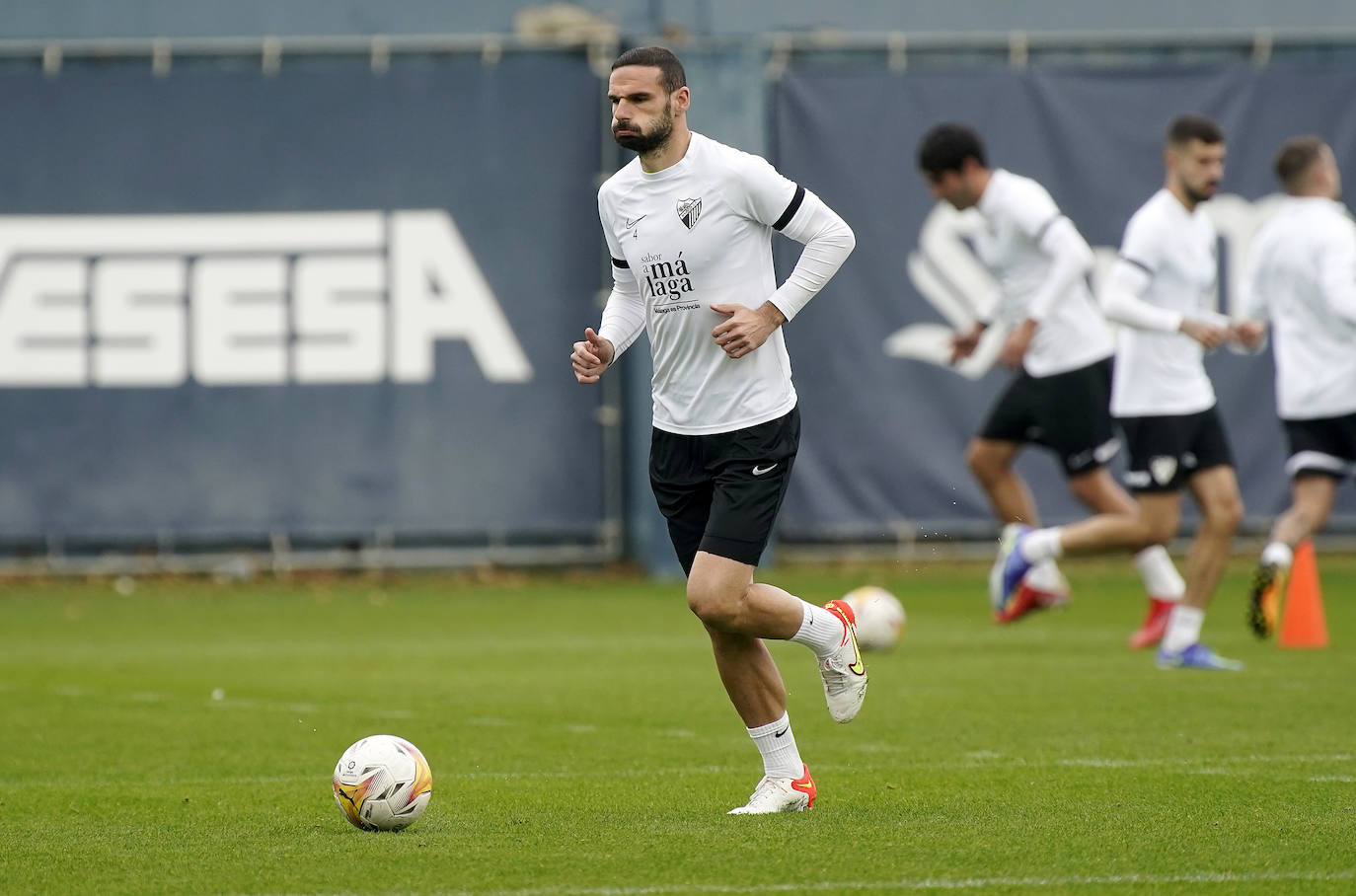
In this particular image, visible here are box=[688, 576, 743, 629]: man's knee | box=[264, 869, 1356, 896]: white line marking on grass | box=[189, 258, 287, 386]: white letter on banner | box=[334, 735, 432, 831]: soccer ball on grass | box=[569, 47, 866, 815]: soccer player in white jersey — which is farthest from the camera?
box=[189, 258, 287, 386]: white letter on banner

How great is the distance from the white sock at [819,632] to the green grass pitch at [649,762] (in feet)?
1.54

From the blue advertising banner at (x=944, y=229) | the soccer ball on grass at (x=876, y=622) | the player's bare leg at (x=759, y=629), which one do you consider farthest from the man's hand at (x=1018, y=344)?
the blue advertising banner at (x=944, y=229)

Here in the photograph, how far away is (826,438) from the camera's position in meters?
16.5

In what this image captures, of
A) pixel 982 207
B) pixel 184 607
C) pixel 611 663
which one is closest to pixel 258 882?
pixel 611 663

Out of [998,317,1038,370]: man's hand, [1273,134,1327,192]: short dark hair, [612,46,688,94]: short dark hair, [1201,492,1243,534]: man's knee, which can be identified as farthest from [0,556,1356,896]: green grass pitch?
[1273,134,1327,192]: short dark hair

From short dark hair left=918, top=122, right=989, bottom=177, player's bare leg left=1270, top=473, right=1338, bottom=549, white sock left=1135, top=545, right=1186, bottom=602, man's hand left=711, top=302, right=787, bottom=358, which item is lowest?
white sock left=1135, top=545, right=1186, bottom=602

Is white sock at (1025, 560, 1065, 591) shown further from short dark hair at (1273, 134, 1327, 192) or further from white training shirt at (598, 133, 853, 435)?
white training shirt at (598, 133, 853, 435)

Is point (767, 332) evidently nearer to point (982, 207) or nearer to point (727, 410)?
point (727, 410)

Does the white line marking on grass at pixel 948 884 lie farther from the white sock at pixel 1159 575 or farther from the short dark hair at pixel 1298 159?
the short dark hair at pixel 1298 159

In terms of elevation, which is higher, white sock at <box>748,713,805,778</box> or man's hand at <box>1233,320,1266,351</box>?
man's hand at <box>1233,320,1266,351</box>

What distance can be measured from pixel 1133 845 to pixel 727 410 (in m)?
1.70

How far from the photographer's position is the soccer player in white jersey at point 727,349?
19.0ft

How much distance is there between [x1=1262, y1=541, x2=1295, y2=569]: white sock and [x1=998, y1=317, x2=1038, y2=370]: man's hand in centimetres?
162

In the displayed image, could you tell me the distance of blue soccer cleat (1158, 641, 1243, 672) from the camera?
9.85m
